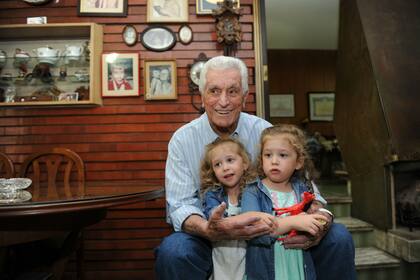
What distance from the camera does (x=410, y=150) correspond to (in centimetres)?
249

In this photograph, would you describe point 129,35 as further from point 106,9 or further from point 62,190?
point 62,190

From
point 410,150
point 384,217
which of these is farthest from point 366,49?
point 384,217

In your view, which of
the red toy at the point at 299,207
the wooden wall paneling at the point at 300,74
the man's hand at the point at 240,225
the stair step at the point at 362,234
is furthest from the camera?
the wooden wall paneling at the point at 300,74

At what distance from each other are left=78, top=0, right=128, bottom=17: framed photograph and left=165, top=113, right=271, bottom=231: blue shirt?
1856 mm

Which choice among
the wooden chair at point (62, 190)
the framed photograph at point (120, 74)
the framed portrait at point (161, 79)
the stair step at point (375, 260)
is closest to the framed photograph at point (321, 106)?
the stair step at point (375, 260)

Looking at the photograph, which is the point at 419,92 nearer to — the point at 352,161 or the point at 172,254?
the point at 352,161

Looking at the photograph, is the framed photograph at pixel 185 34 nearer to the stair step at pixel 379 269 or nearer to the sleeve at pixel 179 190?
the sleeve at pixel 179 190

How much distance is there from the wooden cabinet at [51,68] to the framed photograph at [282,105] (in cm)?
428

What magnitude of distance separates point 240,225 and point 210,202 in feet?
0.86

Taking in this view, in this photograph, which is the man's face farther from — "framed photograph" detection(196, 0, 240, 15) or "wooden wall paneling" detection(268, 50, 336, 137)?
"wooden wall paneling" detection(268, 50, 336, 137)

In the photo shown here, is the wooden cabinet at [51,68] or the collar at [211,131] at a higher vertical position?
the wooden cabinet at [51,68]

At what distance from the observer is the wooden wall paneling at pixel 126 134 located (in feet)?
9.93

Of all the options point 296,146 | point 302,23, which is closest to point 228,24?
point 296,146

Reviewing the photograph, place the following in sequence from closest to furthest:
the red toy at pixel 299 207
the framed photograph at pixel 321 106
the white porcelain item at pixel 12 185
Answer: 1. the red toy at pixel 299 207
2. the white porcelain item at pixel 12 185
3. the framed photograph at pixel 321 106
